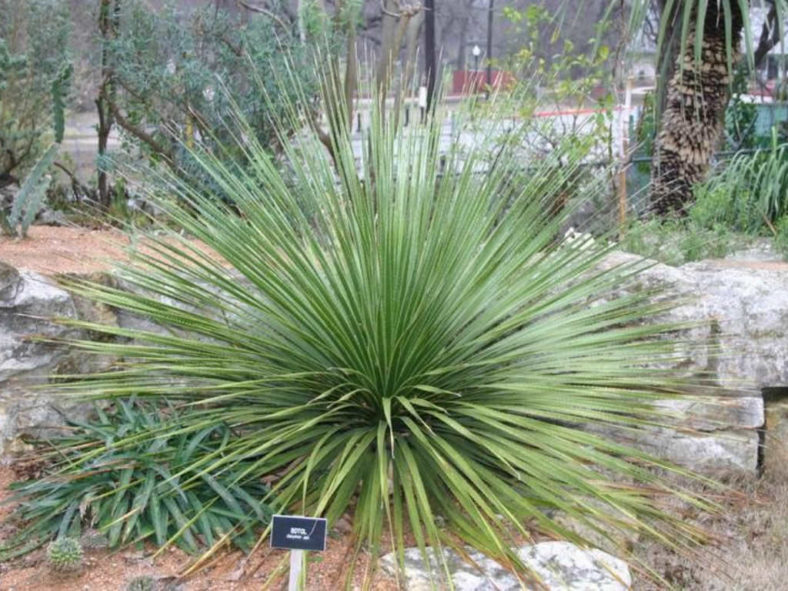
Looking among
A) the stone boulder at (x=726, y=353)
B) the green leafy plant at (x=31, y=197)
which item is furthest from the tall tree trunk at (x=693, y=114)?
the green leafy plant at (x=31, y=197)

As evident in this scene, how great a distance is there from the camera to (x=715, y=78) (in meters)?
6.91

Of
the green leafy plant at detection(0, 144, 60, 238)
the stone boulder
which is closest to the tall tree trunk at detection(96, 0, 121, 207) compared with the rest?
the green leafy plant at detection(0, 144, 60, 238)

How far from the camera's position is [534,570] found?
296cm

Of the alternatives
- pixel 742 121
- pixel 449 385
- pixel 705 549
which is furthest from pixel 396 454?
pixel 742 121

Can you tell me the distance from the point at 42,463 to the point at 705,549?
2535mm

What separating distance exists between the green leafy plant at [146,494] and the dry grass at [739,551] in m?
1.43

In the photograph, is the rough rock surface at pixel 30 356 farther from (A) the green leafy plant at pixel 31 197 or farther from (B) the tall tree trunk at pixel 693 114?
(B) the tall tree trunk at pixel 693 114

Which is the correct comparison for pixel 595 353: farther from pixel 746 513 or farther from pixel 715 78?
pixel 715 78

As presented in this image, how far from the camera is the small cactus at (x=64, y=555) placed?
9.41 feet

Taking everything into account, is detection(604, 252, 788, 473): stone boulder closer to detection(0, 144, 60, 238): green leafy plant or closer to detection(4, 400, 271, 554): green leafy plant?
detection(4, 400, 271, 554): green leafy plant

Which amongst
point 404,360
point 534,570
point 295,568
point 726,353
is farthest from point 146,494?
point 726,353

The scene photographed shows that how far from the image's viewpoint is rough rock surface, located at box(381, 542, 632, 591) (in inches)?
114

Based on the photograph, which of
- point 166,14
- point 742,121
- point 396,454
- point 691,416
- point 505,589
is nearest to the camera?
point 505,589

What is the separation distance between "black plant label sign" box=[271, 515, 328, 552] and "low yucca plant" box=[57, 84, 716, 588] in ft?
1.22
